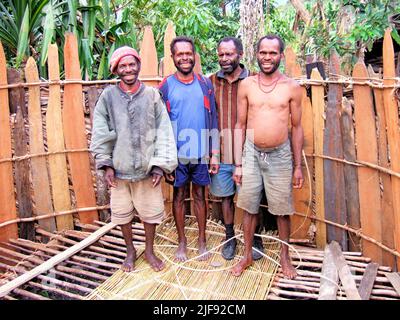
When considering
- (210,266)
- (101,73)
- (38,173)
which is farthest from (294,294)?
(101,73)

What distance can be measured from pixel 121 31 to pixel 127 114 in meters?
2.70

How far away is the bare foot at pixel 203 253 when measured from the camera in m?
3.19

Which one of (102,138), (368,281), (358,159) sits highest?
(102,138)

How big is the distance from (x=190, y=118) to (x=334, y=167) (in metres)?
1.23

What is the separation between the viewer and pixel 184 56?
2.85 meters

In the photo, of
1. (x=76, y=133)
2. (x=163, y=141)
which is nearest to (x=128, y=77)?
(x=163, y=141)

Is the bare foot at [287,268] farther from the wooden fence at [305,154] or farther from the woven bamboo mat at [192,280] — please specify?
the wooden fence at [305,154]

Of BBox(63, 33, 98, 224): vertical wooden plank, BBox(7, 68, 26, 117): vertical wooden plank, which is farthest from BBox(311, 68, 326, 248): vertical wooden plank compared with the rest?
BBox(7, 68, 26, 117): vertical wooden plank

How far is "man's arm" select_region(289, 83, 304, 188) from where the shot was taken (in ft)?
8.99

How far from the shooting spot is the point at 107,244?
11.3 feet

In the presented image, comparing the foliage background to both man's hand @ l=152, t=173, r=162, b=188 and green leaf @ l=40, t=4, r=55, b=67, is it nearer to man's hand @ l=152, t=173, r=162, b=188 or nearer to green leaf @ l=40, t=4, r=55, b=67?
green leaf @ l=40, t=4, r=55, b=67

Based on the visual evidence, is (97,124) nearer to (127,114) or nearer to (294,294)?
(127,114)

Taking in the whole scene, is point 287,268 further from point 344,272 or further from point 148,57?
point 148,57

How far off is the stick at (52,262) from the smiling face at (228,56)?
1783 millimetres
